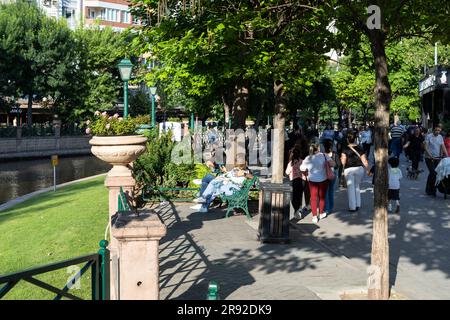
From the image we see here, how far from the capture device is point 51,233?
11406mm

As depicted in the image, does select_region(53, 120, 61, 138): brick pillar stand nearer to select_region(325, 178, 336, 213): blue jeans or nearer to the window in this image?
the window

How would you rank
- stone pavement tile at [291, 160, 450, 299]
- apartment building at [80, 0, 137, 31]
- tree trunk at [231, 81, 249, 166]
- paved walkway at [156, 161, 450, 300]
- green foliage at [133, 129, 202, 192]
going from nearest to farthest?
paved walkway at [156, 161, 450, 300]
stone pavement tile at [291, 160, 450, 299]
green foliage at [133, 129, 202, 192]
tree trunk at [231, 81, 249, 166]
apartment building at [80, 0, 137, 31]

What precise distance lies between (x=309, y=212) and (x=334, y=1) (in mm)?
5764

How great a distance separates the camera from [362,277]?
7.67m

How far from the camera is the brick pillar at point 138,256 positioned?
5.08 meters

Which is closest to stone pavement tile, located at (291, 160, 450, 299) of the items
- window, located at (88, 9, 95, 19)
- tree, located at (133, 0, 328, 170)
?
tree, located at (133, 0, 328, 170)

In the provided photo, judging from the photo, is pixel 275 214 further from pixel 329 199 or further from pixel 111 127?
pixel 329 199

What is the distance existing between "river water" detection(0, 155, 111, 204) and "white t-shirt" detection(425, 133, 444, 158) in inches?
563

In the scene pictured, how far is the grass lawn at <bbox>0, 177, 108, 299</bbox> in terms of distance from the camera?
26.0 ft

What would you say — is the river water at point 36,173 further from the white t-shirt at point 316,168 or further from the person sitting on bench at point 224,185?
the white t-shirt at point 316,168

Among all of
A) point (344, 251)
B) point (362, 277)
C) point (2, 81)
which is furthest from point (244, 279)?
point (2, 81)

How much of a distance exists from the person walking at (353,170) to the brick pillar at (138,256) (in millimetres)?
8358

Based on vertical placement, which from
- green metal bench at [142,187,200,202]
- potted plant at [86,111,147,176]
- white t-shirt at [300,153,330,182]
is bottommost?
green metal bench at [142,187,200,202]

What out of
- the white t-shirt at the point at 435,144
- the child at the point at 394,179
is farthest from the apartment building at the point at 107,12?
the child at the point at 394,179
